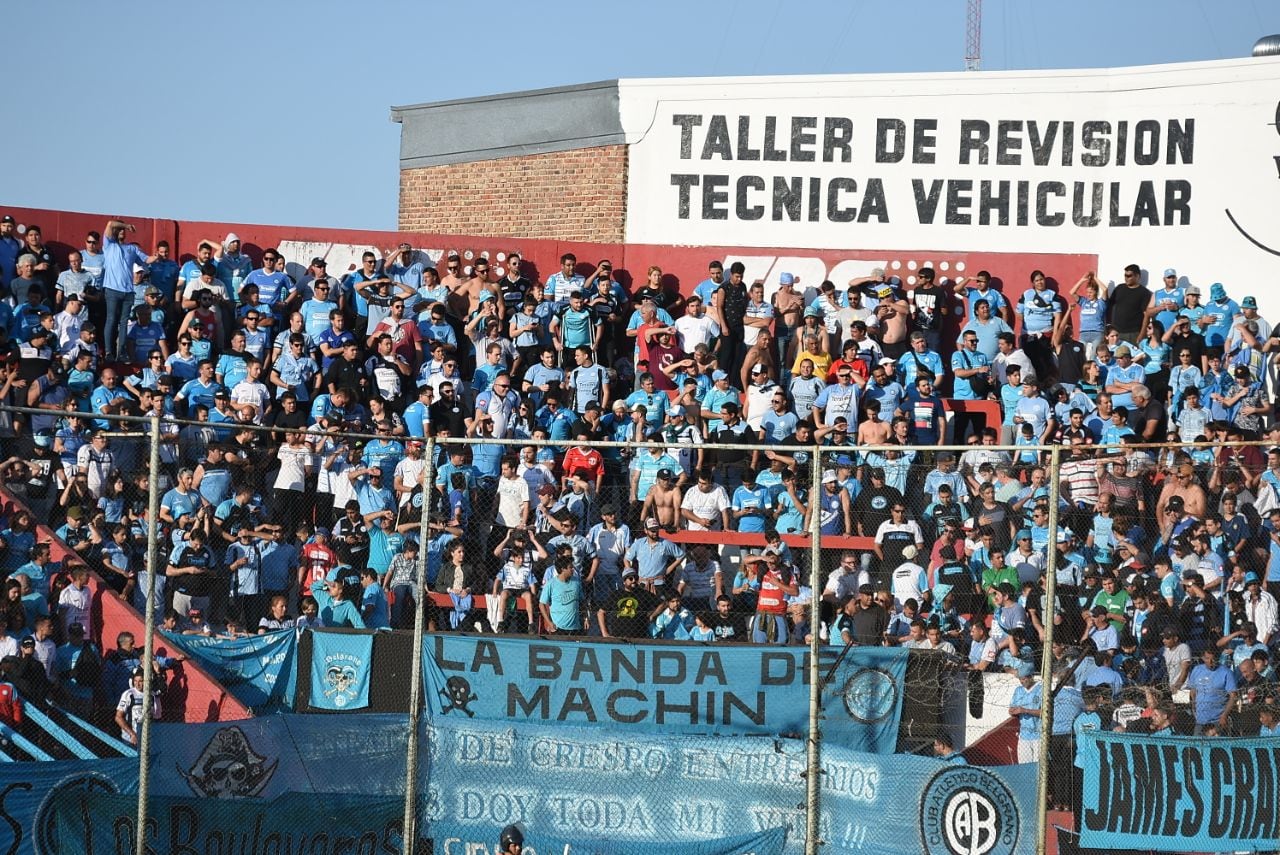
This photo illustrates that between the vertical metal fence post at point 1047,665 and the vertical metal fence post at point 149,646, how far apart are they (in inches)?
242

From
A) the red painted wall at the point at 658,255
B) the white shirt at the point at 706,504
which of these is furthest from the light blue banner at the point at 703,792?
the red painted wall at the point at 658,255

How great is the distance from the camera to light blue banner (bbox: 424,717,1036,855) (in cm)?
1176

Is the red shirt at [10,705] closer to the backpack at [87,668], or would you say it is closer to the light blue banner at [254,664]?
the backpack at [87,668]

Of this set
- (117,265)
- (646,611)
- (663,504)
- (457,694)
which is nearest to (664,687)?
(646,611)

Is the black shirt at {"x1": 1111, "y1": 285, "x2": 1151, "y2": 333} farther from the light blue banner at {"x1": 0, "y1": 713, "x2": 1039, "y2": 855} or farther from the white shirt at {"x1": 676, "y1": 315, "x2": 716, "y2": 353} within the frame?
the light blue banner at {"x1": 0, "y1": 713, "x2": 1039, "y2": 855}

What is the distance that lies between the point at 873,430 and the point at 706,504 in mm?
6271

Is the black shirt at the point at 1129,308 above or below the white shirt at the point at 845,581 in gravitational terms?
above

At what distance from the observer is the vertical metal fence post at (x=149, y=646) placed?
11047 mm

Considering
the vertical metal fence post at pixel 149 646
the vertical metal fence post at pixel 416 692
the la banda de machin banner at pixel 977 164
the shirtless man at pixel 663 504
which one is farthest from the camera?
the la banda de machin banner at pixel 977 164

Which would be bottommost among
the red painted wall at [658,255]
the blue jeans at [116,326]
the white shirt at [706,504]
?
the white shirt at [706,504]

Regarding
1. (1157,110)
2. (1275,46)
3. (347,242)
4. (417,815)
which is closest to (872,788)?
(417,815)

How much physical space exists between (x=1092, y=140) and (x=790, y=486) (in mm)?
14025

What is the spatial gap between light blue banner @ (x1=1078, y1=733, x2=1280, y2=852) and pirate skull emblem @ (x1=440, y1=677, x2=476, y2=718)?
4537mm

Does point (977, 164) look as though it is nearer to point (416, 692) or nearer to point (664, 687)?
point (664, 687)
